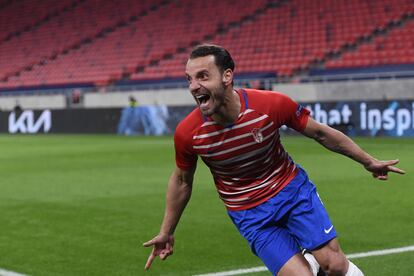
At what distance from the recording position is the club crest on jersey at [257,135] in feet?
15.3

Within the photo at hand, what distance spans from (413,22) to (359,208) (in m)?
23.4

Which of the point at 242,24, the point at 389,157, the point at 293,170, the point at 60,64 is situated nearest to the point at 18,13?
the point at 60,64

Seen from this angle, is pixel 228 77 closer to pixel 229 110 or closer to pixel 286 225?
pixel 229 110

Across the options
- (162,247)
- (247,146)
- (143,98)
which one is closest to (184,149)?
(247,146)

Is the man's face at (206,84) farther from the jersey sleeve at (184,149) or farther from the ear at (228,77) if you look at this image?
the jersey sleeve at (184,149)

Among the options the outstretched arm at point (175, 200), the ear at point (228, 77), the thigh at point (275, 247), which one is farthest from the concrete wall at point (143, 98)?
the ear at point (228, 77)

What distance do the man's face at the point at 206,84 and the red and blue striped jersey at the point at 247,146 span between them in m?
0.26

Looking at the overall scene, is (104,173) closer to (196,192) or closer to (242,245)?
(196,192)

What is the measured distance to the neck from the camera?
4578 mm

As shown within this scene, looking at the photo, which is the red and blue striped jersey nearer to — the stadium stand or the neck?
the neck

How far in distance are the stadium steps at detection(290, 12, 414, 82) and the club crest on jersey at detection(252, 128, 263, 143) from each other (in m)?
27.9

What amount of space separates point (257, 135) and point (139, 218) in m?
5.25

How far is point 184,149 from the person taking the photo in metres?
4.77

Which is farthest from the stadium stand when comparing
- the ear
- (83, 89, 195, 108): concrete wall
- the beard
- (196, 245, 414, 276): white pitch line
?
the beard
